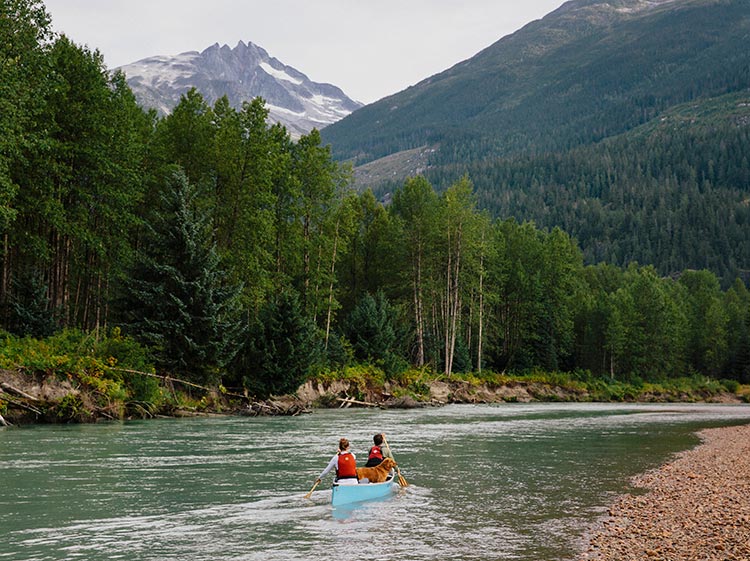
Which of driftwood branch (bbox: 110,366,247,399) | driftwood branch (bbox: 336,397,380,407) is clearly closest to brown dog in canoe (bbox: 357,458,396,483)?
driftwood branch (bbox: 110,366,247,399)

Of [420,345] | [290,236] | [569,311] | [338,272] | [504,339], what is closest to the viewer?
[290,236]

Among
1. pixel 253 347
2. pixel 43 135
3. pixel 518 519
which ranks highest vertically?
pixel 43 135

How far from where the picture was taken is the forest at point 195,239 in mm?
38000

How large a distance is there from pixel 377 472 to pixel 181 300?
24711mm

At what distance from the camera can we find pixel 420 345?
68.2m

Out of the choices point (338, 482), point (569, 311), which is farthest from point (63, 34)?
point (569, 311)

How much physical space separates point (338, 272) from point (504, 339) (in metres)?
23.6

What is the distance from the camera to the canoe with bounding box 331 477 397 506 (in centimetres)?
1725

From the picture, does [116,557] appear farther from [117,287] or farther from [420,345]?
[420,345]

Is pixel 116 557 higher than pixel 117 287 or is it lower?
lower

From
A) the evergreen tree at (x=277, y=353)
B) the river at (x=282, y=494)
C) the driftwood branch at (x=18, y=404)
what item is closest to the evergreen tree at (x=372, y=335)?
the evergreen tree at (x=277, y=353)

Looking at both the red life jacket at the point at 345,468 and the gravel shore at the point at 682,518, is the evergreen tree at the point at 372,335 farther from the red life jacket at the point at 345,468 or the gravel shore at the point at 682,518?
the red life jacket at the point at 345,468

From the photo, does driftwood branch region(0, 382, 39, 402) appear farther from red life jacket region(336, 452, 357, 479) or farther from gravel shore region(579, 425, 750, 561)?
gravel shore region(579, 425, 750, 561)

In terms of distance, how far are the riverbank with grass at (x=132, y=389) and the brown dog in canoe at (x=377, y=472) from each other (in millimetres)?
19116
